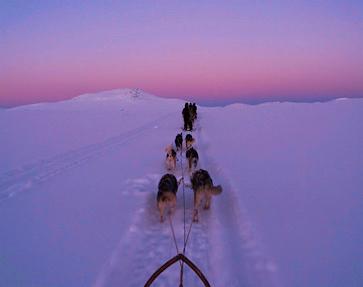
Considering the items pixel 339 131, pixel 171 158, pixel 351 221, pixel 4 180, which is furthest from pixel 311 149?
pixel 4 180

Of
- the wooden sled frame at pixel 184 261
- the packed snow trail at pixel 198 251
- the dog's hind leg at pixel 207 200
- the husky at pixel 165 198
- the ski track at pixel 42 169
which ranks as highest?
the wooden sled frame at pixel 184 261

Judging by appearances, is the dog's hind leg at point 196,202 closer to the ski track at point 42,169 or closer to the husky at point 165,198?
the husky at point 165,198

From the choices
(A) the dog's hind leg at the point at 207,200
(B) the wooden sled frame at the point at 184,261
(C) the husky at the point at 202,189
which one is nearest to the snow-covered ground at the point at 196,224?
(A) the dog's hind leg at the point at 207,200

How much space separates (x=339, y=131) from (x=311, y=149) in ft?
10.7

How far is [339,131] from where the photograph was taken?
12945 millimetres

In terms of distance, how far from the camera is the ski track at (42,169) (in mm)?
7398

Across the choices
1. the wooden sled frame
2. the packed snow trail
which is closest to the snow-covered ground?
the packed snow trail

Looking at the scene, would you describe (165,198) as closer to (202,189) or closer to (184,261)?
(202,189)

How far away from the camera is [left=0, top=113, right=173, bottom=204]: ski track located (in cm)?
740

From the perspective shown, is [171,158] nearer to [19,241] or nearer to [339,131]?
[19,241]

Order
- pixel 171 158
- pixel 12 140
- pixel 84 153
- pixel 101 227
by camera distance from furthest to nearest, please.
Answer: pixel 12 140
pixel 84 153
pixel 171 158
pixel 101 227

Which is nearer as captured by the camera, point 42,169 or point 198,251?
point 198,251

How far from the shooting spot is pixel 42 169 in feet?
30.3

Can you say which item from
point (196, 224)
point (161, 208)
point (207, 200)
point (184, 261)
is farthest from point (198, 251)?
point (184, 261)
